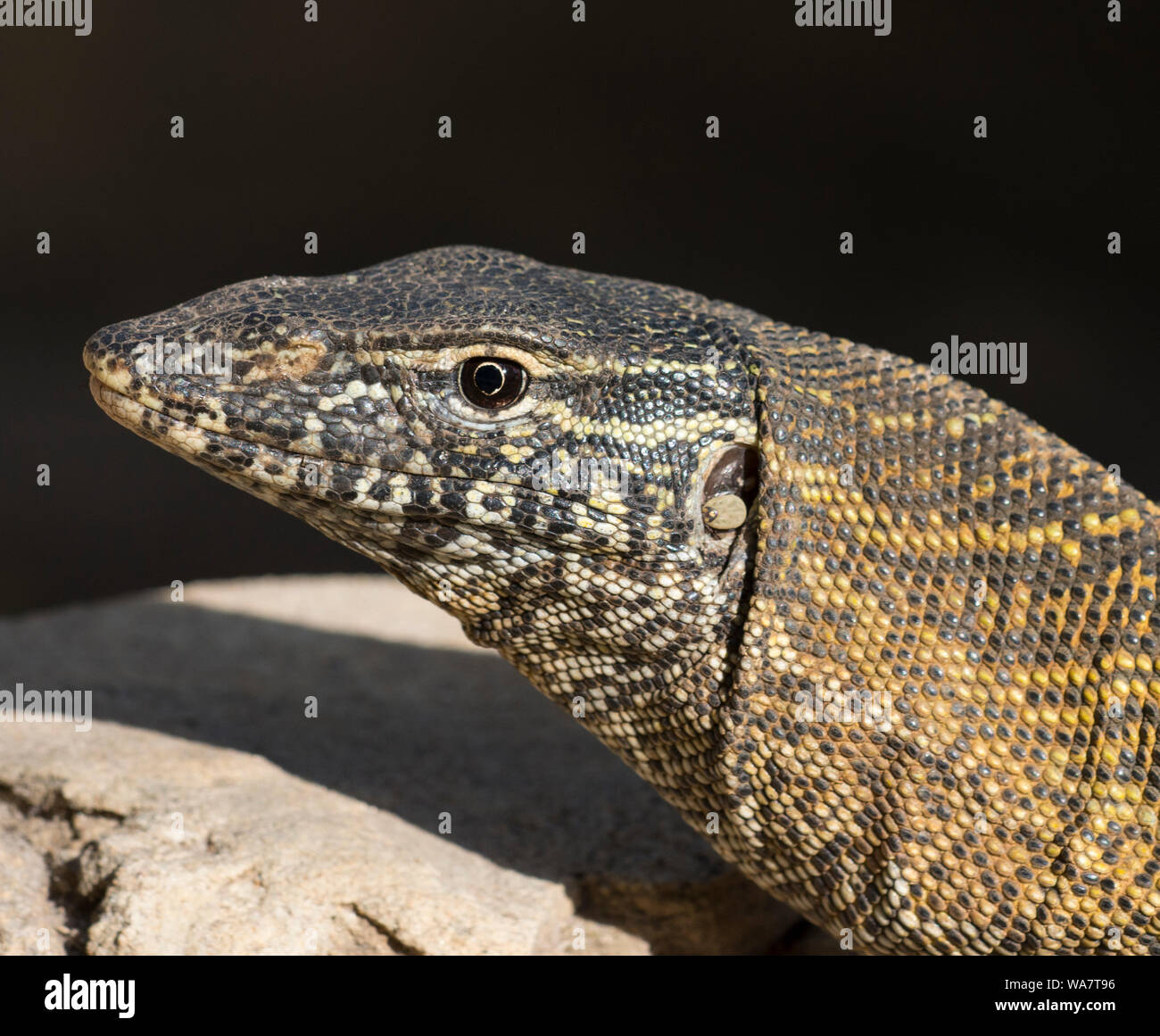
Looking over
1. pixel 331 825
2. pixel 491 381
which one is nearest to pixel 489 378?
pixel 491 381

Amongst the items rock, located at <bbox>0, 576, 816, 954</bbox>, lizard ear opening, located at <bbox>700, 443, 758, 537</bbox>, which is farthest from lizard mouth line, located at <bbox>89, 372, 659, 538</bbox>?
rock, located at <bbox>0, 576, 816, 954</bbox>

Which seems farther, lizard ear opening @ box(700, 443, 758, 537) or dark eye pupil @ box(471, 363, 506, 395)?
lizard ear opening @ box(700, 443, 758, 537)

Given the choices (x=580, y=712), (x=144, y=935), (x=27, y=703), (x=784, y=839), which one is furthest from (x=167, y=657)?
(x=784, y=839)

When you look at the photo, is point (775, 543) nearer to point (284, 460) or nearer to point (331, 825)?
point (284, 460)

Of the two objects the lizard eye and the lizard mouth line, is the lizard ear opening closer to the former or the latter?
the lizard mouth line

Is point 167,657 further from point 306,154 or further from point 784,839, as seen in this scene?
point 306,154
